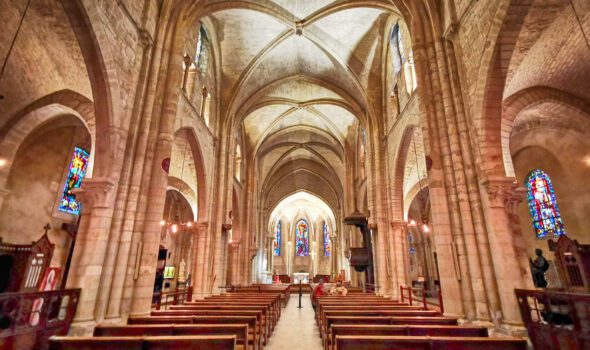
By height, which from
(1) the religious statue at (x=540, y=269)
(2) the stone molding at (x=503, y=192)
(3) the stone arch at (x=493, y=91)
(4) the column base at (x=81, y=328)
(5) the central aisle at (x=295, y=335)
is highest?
(3) the stone arch at (x=493, y=91)

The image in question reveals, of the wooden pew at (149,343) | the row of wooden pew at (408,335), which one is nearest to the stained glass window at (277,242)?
the row of wooden pew at (408,335)

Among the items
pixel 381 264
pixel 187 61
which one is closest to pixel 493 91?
pixel 381 264

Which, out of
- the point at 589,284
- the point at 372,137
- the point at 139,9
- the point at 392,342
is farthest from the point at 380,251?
the point at 139,9

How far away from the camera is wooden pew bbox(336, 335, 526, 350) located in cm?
344

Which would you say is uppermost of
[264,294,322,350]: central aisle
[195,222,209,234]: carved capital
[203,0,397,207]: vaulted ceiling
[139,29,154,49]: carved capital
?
[203,0,397,207]: vaulted ceiling

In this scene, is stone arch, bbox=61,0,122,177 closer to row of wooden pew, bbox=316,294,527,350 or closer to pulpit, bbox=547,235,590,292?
row of wooden pew, bbox=316,294,527,350

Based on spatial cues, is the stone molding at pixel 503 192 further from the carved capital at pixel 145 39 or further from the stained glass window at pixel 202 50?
the stained glass window at pixel 202 50

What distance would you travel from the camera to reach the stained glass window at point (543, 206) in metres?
13.4

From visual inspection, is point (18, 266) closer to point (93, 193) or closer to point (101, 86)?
point (93, 193)

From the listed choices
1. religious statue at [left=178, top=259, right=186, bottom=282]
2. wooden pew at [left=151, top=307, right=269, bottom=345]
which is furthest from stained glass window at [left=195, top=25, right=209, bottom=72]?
religious statue at [left=178, top=259, right=186, bottom=282]

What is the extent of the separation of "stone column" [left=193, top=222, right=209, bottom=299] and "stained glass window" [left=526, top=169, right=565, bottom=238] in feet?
47.6

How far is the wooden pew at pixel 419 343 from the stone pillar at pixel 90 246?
5352 mm

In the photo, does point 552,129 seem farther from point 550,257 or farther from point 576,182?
point 550,257

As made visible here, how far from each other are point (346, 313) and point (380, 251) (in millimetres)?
8087
